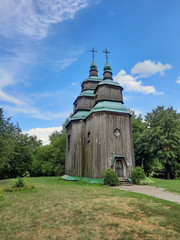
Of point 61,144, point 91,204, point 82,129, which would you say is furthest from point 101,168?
point 61,144

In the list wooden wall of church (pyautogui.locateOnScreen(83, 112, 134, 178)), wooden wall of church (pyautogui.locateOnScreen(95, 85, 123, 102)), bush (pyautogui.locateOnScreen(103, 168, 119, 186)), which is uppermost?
wooden wall of church (pyautogui.locateOnScreen(95, 85, 123, 102))

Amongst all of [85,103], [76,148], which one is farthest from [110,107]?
[76,148]

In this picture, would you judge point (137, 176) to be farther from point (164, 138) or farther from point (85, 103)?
point (85, 103)

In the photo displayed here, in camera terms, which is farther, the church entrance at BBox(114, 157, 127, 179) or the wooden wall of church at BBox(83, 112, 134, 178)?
the church entrance at BBox(114, 157, 127, 179)

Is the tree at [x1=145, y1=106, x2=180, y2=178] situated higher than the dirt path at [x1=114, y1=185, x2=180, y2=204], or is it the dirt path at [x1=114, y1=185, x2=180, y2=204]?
the tree at [x1=145, y1=106, x2=180, y2=178]

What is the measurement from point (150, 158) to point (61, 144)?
58.2ft

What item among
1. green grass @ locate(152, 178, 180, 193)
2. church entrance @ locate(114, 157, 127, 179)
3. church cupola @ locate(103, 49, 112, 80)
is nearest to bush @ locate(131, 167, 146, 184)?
church entrance @ locate(114, 157, 127, 179)

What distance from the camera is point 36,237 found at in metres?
4.14

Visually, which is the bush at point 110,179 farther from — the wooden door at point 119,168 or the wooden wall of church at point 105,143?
the wooden door at point 119,168

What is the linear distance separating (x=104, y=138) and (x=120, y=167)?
3235 millimetres

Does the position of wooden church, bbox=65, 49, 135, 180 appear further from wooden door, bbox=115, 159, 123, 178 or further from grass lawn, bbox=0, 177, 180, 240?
grass lawn, bbox=0, 177, 180, 240

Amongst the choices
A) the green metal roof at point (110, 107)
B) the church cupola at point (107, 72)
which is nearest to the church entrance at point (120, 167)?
the green metal roof at point (110, 107)

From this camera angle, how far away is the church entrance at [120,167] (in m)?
15.7

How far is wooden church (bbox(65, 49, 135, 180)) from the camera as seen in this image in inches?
619
